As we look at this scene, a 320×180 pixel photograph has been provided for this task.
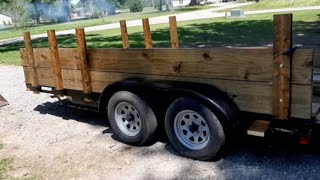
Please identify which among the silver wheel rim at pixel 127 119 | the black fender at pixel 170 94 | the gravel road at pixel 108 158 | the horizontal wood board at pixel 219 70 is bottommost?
the gravel road at pixel 108 158

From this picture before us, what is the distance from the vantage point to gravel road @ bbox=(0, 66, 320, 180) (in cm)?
Answer: 376

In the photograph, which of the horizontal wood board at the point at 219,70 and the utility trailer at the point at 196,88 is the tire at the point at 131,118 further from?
the horizontal wood board at the point at 219,70

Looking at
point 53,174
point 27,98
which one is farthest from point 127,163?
point 27,98

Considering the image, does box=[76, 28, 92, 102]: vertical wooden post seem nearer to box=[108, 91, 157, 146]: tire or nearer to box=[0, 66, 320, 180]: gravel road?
box=[108, 91, 157, 146]: tire

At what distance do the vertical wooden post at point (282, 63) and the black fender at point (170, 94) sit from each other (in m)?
0.47

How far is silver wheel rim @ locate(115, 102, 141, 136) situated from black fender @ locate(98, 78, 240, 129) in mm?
206

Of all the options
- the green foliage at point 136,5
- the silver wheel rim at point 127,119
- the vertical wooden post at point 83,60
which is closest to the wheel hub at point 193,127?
the silver wheel rim at point 127,119

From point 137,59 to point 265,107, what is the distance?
5.25ft

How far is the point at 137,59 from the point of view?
4406 mm

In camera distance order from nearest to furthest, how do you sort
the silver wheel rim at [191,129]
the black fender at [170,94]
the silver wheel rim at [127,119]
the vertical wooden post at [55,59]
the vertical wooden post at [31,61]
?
the black fender at [170,94]
the silver wheel rim at [191,129]
the silver wheel rim at [127,119]
the vertical wooden post at [55,59]
the vertical wooden post at [31,61]

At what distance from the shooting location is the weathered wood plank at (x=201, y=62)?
10.7 ft

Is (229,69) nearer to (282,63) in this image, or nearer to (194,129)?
(282,63)

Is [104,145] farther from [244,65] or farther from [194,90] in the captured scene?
[244,65]

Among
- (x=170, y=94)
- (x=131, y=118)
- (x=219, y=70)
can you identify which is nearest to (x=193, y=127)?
(x=170, y=94)
